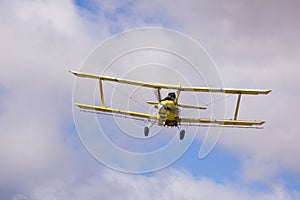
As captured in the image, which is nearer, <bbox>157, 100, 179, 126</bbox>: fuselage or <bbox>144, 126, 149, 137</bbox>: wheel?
<bbox>144, 126, 149, 137</bbox>: wheel

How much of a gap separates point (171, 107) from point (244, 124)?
12.8 m

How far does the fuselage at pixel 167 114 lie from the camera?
114 meters

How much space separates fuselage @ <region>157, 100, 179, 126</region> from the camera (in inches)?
4505

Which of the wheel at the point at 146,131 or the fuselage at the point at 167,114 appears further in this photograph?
the fuselage at the point at 167,114

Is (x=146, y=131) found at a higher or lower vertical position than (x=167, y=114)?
lower

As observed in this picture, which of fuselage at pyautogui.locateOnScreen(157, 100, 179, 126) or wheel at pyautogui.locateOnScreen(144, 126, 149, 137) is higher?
fuselage at pyautogui.locateOnScreen(157, 100, 179, 126)

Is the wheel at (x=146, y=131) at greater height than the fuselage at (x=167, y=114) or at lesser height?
lesser

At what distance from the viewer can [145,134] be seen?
112 m

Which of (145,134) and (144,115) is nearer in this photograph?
(145,134)

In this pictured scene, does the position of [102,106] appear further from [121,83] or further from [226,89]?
[226,89]

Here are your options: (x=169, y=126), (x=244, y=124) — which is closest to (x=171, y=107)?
(x=169, y=126)

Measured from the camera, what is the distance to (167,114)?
114 metres

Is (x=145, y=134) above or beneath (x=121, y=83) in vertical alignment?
beneath

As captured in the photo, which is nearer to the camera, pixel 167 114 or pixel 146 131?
pixel 146 131
